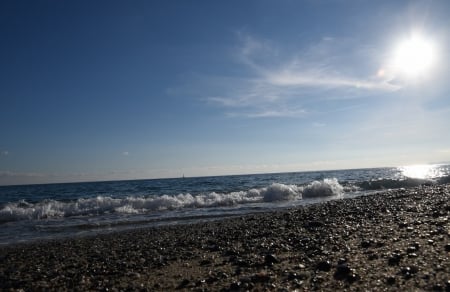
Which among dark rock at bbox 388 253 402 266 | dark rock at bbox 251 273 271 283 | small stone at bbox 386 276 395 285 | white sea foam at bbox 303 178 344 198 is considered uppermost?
dark rock at bbox 388 253 402 266

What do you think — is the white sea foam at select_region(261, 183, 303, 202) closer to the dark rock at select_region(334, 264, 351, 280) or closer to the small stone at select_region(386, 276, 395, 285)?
the dark rock at select_region(334, 264, 351, 280)

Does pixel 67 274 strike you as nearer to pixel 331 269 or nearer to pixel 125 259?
pixel 125 259

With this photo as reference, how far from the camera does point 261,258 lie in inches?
301

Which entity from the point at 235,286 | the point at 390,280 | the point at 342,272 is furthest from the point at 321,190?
the point at 235,286

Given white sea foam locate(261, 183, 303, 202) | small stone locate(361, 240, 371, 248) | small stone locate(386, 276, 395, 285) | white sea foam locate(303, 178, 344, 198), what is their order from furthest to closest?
1. white sea foam locate(303, 178, 344, 198)
2. white sea foam locate(261, 183, 303, 202)
3. small stone locate(361, 240, 371, 248)
4. small stone locate(386, 276, 395, 285)

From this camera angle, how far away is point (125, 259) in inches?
352

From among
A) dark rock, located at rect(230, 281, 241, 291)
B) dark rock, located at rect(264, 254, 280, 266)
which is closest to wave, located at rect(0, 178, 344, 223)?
dark rock, located at rect(264, 254, 280, 266)

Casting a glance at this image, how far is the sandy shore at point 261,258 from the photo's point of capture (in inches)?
228

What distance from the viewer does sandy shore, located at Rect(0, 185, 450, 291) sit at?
578 centimetres

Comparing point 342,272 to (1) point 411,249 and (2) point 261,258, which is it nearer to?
(1) point 411,249

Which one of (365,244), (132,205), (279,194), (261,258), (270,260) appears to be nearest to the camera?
(270,260)

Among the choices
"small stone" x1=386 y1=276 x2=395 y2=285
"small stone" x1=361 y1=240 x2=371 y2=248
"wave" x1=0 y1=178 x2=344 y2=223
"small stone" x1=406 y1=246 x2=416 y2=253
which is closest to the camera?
"small stone" x1=386 y1=276 x2=395 y2=285

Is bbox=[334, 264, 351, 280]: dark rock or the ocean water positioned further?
the ocean water

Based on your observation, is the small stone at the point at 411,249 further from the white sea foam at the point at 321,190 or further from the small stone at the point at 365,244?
the white sea foam at the point at 321,190
